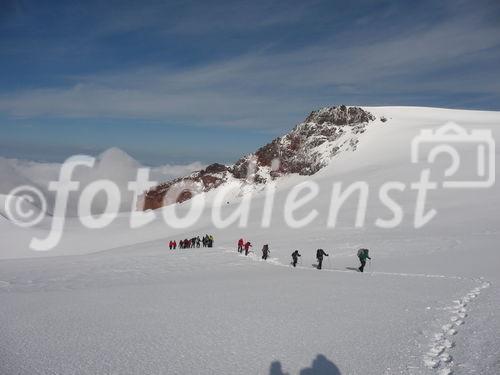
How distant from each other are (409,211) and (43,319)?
106ft

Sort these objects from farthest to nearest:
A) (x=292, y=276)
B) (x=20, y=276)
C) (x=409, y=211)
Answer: (x=409, y=211)
(x=20, y=276)
(x=292, y=276)

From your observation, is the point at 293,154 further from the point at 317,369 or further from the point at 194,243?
the point at 317,369

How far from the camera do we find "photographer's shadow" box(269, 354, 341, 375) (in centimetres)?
657

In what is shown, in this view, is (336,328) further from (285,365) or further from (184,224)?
(184,224)

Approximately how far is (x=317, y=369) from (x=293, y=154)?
255ft

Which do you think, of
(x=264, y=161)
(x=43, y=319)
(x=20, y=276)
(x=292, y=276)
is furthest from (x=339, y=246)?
(x=264, y=161)

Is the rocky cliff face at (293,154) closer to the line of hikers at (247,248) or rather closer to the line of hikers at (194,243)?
the line of hikers at (194,243)

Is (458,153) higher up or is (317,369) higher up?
(458,153)

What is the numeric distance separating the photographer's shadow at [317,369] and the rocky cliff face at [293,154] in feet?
222

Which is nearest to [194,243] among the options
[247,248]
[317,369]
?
[247,248]

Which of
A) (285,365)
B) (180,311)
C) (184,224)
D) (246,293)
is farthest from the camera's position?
(184,224)

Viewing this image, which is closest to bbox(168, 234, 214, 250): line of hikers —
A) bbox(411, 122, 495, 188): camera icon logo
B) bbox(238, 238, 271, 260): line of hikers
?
bbox(238, 238, 271, 260): line of hikers

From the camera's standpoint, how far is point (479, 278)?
1453 centimetres

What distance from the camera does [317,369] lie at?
668 cm
